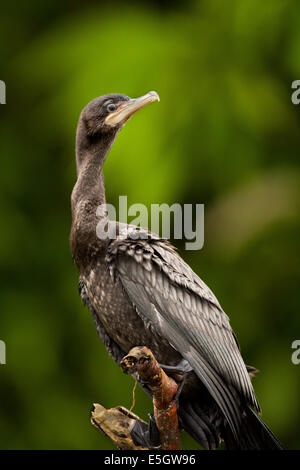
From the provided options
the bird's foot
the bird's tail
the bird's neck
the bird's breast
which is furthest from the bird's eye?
the bird's tail

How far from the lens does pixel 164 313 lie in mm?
3547

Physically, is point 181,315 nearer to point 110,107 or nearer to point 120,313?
point 120,313

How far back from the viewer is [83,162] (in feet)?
12.4

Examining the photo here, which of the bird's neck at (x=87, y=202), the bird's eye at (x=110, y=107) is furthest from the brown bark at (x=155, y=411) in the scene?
the bird's eye at (x=110, y=107)

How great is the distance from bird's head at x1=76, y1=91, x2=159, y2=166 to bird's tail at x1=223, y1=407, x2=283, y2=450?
1.47m

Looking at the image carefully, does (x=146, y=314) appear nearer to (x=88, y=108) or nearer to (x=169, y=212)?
(x=88, y=108)

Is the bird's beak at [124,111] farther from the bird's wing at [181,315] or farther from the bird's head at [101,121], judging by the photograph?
the bird's wing at [181,315]

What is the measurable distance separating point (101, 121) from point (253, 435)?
1707 millimetres

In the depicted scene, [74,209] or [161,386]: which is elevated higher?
[74,209]

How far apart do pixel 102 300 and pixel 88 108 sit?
0.96 meters

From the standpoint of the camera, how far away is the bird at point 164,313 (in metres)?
3.52

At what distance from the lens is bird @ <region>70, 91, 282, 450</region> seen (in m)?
3.52

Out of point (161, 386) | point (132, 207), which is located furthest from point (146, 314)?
point (132, 207)

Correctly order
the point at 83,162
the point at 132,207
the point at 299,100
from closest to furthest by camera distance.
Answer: the point at 83,162
the point at 132,207
the point at 299,100
